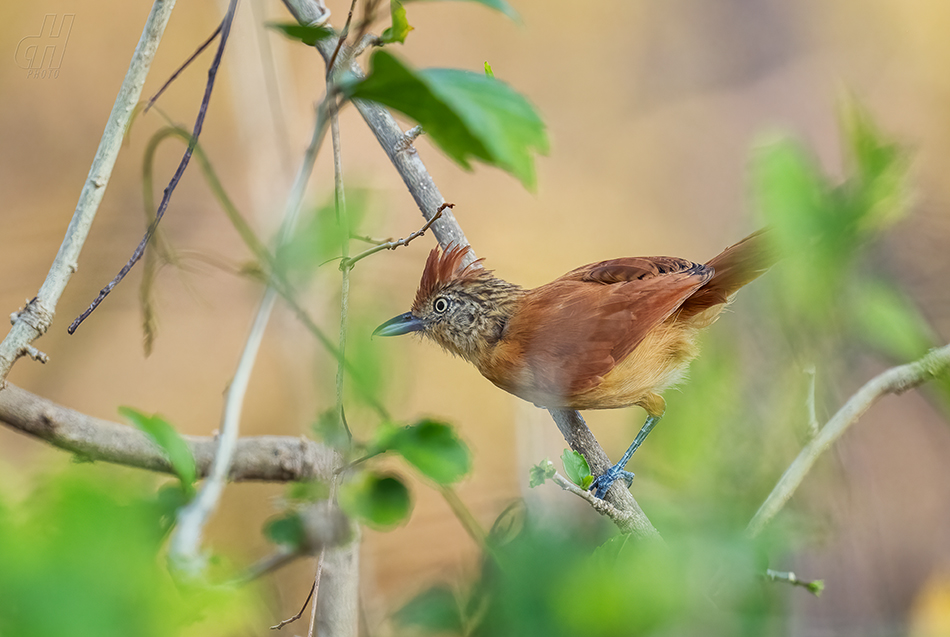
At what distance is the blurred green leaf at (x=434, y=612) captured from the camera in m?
0.43

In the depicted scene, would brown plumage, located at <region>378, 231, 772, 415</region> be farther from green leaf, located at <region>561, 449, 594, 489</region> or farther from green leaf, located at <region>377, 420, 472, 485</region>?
green leaf, located at <region>377, 420, 472, 485</region>

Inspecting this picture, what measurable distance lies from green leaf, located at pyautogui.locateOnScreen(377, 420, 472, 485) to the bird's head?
74cm

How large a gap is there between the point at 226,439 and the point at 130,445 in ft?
2.39

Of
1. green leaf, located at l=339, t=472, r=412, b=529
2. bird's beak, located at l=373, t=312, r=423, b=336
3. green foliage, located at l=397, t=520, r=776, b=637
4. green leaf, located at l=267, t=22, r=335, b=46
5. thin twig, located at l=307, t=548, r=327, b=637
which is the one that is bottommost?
green foliage, located at l=397, t=520, r=776, b=637

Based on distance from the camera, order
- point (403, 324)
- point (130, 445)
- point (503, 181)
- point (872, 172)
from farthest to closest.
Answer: point (503, 181)
point (403, 324)
point (130, 445)
point (872, 172)

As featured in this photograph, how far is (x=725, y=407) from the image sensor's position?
1.86 feet

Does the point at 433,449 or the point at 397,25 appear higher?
the point at 397,25

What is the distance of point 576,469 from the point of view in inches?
28.3

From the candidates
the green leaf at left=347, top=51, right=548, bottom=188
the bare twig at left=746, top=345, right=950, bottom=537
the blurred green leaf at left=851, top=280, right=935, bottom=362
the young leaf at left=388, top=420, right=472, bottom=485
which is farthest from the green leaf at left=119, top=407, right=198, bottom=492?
the blurred green leaf at left=851, top=280, right=935, bottom=362

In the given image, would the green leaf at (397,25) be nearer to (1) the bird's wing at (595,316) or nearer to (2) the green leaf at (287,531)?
(2) the green leaf at (287,531)

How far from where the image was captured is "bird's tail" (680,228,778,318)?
1150 millimetres

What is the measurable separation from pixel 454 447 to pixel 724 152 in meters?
3.49

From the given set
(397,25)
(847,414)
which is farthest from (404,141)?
(847,414)

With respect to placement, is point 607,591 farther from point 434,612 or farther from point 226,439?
point 226,439
